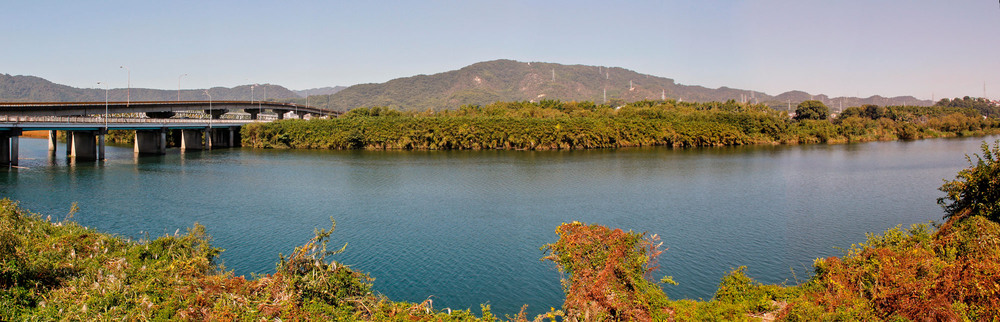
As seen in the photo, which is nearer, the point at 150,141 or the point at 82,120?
the point at 82,120

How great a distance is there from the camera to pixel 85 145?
5522 cm

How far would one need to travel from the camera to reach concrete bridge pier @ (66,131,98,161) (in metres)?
54.8

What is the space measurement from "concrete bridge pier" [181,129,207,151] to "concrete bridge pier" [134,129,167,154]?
645cm

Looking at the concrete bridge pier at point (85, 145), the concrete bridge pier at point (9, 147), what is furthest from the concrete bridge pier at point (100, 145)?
the concrete bridge pier at point (9, 147)

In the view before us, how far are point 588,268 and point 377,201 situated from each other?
21842 mm

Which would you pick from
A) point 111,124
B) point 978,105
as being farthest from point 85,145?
point 978,105

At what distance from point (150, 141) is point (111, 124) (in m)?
10.2

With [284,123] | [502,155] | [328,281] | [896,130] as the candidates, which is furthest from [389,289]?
[896,130]

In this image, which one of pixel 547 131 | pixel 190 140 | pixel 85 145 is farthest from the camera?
pixel 547 131

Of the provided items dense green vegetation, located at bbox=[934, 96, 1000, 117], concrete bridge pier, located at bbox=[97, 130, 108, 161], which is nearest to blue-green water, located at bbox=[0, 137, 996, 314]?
concrete bridge pier, located at bbox=[97, 130, 108, 161]

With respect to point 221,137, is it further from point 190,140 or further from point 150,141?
point 150,141

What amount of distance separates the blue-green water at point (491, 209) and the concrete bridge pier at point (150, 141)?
12.0m

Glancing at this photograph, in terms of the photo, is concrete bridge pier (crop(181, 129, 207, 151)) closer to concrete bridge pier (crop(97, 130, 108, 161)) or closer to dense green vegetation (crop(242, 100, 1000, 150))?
dense green vegetation (crop(242, 100, 1000, 150))

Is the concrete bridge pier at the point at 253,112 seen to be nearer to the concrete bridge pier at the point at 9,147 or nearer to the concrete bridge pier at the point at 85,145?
the concrete bridge pier at the point at 85,145
